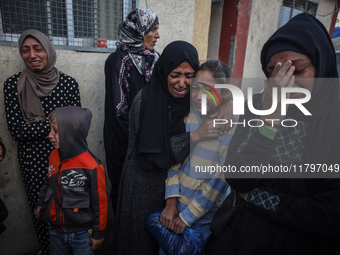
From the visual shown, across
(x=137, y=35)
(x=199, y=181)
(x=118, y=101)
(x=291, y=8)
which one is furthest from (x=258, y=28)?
(x=199, y=181)

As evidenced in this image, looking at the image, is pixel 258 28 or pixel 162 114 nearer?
pixel 162 114

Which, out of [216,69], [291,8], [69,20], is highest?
[291,8]

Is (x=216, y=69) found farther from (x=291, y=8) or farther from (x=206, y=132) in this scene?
(x=291, y=8)

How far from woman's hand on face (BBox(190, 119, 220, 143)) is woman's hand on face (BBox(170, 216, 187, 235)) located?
504 mm

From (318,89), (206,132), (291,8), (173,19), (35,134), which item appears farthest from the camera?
(291,8)

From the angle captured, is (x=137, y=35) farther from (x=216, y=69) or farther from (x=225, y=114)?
(x=225, y=114)

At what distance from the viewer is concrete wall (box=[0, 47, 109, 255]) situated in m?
2.23

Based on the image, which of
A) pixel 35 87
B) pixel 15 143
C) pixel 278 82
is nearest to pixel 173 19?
pixel 35 87

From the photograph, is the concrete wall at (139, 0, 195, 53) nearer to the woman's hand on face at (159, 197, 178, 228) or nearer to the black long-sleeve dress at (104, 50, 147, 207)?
the black long-sleeve dress at (104, 50, 147, 207)

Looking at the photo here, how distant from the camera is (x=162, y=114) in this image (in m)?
1.66

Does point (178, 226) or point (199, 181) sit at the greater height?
point (199, 181)

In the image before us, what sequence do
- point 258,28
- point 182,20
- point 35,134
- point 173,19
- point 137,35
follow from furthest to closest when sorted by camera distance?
point 258,28
point 182,20
point 173,19
point 137,35
point 35,134

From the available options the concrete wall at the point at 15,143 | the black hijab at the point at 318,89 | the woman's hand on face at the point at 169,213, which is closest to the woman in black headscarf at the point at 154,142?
the woman's hand on face at the point at 169,213

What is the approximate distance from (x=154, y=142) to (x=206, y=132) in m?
0.36
